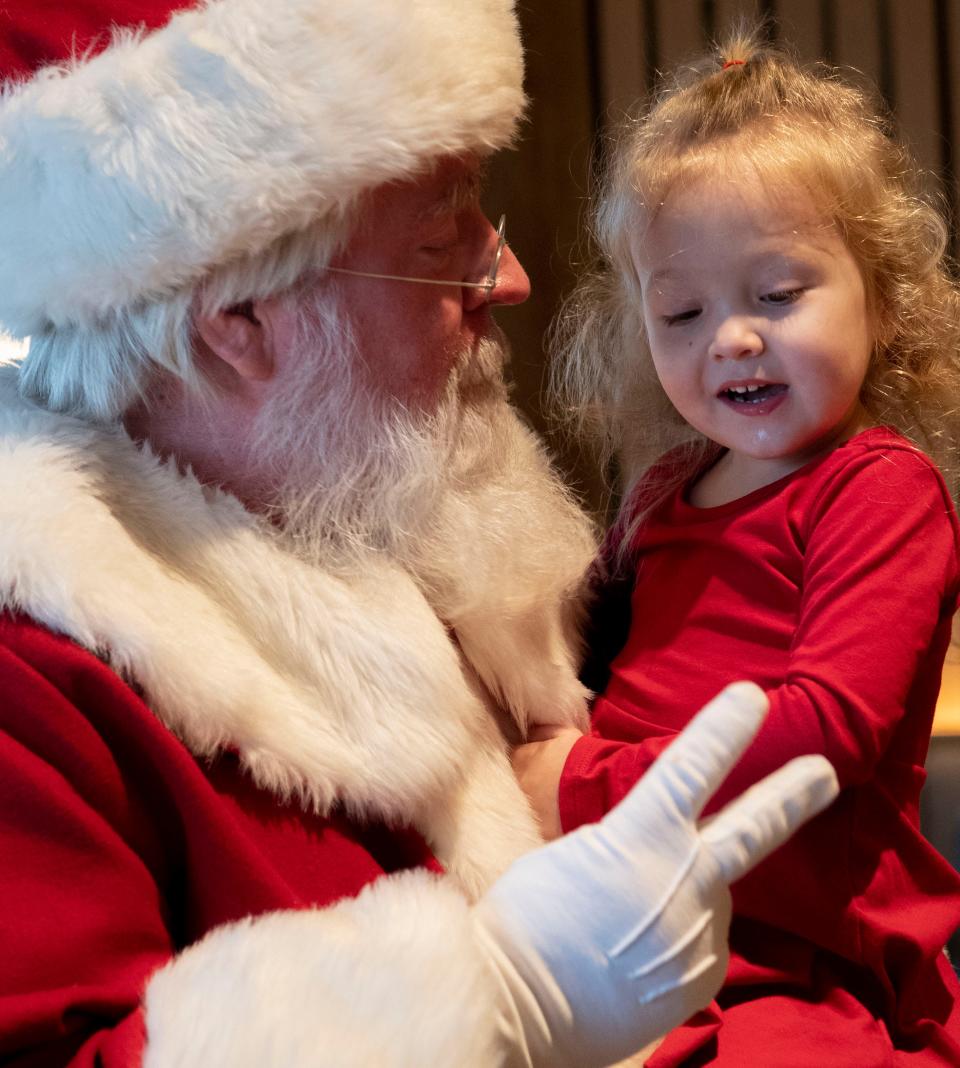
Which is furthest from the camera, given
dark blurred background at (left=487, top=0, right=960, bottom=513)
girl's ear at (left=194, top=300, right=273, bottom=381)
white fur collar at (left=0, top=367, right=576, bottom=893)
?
dark blurred background at (left=487, top=0, right=960, bottom=513)

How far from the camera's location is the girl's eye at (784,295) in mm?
1363

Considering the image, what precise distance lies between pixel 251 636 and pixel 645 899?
1.55 ft

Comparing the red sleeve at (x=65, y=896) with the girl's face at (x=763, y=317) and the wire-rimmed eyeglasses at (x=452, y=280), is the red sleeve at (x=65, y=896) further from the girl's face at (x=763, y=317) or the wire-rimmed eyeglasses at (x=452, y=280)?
the girl's face at (x=763, y=317)

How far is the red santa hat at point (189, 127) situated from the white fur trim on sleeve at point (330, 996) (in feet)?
2.13

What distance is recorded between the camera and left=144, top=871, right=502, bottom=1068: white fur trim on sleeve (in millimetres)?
892

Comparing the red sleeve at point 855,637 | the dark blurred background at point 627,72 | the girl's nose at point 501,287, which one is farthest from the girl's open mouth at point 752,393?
the dark blurred background at point 627,72

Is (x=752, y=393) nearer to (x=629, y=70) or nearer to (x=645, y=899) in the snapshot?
(x=645, y=899)

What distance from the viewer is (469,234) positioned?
1.44 meters

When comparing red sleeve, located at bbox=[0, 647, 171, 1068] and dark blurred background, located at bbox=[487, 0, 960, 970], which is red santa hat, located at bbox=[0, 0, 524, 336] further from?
dark blurred background, located at bbox=[487, 0, 960, 970]

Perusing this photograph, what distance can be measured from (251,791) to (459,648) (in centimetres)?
34

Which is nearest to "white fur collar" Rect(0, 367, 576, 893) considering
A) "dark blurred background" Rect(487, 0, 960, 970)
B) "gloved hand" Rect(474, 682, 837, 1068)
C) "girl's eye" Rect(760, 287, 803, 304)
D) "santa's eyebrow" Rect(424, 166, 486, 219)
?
"gloved hand" Rect(474, 682, 837, 1068)

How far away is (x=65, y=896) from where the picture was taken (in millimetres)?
979

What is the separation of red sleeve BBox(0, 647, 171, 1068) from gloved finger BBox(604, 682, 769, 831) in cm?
42

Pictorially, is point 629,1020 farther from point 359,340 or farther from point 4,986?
point 359,340
